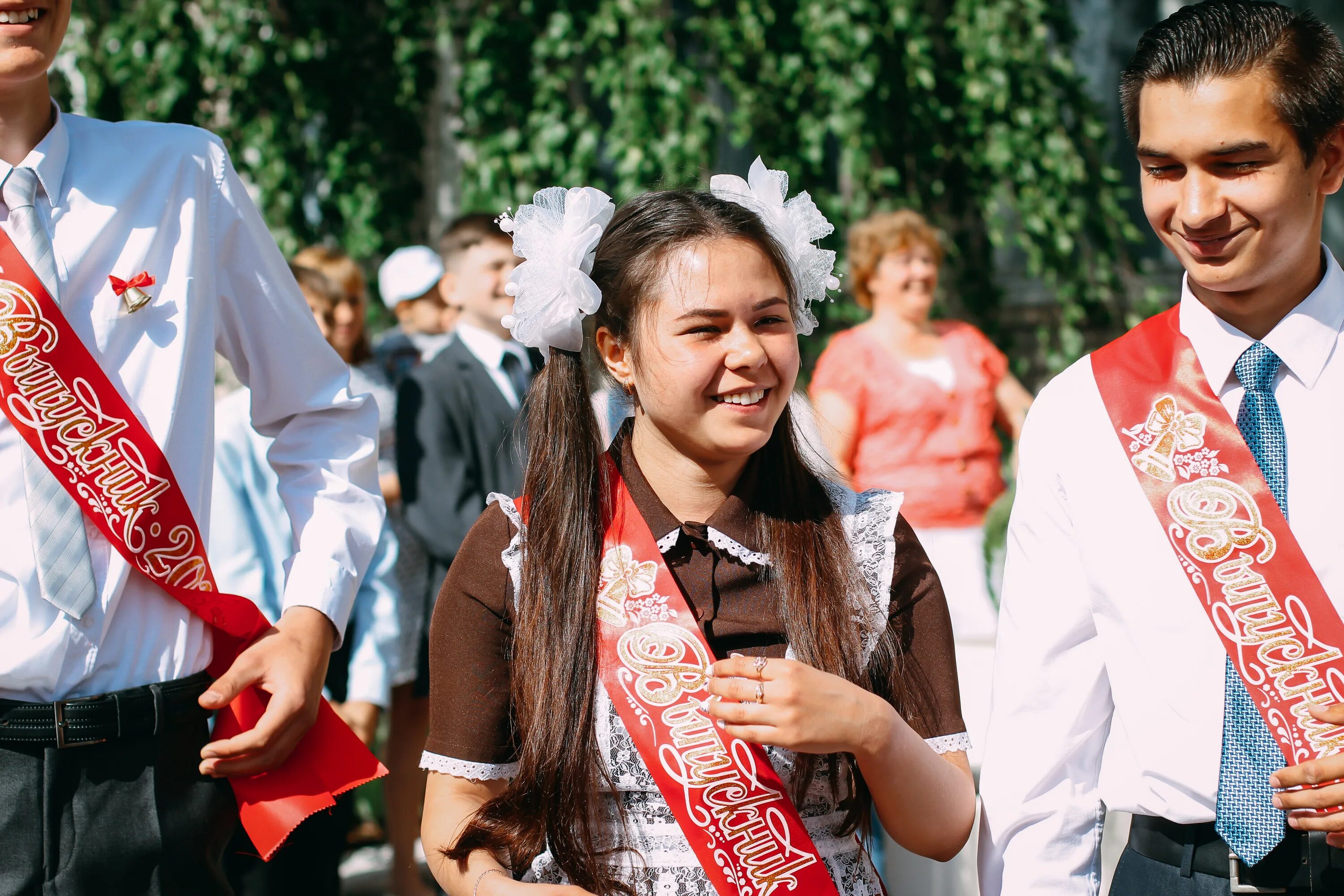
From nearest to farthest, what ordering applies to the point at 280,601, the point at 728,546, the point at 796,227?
1. the point at 728,546
2. the point at 796,227
3. the point at 280,601

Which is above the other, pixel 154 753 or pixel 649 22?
pixel 649 22

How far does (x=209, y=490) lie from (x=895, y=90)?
478 centimetres

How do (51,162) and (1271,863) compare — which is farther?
(51,162)

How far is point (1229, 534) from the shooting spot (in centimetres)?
185

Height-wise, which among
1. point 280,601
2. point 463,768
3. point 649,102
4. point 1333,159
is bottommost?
point 280,601

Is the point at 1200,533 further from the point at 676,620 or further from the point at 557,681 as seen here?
the point at 557,681

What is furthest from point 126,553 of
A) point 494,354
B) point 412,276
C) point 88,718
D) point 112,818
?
point 412,276

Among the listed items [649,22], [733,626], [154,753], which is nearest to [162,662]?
[154,753]

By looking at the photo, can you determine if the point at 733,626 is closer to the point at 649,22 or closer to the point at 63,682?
the point at 63,682

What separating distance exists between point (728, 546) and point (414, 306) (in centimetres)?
383

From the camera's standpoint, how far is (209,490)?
2.01 metres

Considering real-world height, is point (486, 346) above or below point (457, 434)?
above

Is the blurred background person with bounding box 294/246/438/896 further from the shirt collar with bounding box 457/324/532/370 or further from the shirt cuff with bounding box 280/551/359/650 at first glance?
the shirt cuff with bounding box 280/551/359/650

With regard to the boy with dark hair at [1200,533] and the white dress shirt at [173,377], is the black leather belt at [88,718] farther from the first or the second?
the boy with dark hair at [1200,533]
